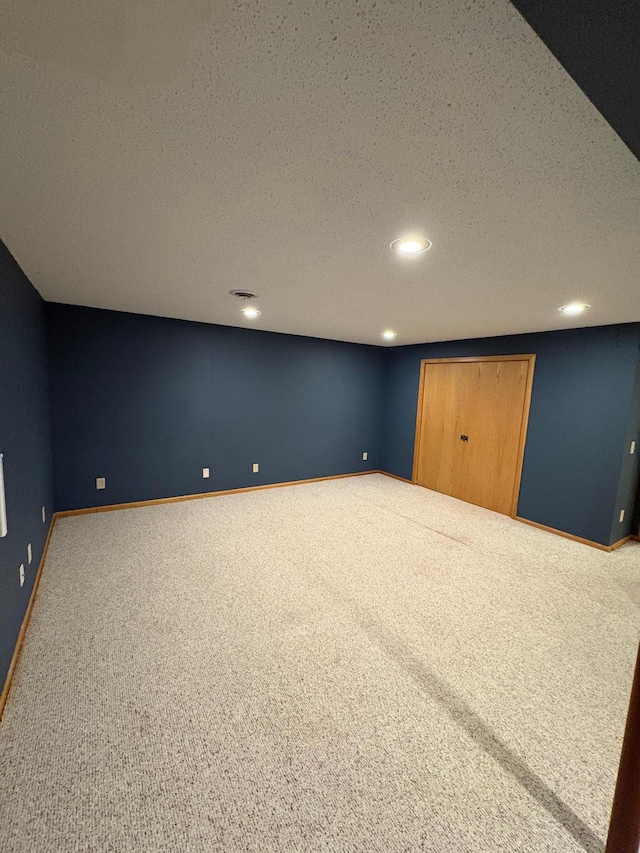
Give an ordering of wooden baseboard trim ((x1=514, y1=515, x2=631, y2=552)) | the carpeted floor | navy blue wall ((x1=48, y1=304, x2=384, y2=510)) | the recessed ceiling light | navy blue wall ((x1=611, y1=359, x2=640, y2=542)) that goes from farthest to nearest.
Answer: navy blue wall ((x1=48, y1=304, x2=384, y2=510)) < wooden baseboard trim ((x1=514, y1=515, x2=631, y2=552)) < navy blue wall ((x1=611, y1=359, x2=640, y2=542)) < the recessed ceiling light < the carpeted floor

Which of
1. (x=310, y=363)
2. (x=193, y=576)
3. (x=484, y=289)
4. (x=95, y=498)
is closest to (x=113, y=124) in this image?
(x=484, y=289)

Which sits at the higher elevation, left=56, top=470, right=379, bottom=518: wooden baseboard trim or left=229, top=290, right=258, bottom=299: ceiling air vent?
left=229, top=290, right=258, bottom=299: ceiling air vent

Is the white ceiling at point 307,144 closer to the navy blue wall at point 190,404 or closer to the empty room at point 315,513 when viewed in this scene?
the empty room at point 315,513

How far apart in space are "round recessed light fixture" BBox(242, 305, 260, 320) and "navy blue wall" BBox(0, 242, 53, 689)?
1636mm

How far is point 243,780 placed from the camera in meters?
1.24

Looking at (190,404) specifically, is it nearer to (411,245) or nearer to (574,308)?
(411,245)

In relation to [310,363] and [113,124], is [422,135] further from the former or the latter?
[310,363]

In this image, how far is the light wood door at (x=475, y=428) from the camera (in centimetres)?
399

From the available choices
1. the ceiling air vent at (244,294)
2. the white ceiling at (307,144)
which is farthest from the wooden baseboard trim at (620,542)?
the ceiling air vent at (244,294)

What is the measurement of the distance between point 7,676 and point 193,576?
1089 mm

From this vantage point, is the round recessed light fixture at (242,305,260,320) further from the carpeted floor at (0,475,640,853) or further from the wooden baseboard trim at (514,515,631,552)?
the wooden baseboard trim at (514,515,631,552)

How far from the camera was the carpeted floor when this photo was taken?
1127mm

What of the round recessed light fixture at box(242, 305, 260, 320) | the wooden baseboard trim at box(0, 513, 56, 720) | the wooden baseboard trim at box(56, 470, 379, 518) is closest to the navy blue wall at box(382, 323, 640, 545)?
the wooden baseboard trim at box(56, 470, 379, 518)

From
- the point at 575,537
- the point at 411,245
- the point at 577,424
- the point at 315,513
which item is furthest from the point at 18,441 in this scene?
the point at 575,537
